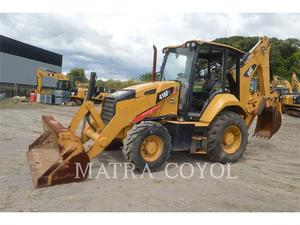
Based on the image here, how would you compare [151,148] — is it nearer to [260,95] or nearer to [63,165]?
[63,165]

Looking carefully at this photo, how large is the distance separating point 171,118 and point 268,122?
10.2 feet

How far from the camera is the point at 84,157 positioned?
5625 mm

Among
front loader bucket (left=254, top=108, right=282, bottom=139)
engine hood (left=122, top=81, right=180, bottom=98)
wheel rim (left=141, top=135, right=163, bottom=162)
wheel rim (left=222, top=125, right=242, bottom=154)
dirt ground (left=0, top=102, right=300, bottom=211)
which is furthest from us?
front loader bucket (left=254, top=108, right=282, bottom=139)

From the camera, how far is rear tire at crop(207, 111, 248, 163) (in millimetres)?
7082

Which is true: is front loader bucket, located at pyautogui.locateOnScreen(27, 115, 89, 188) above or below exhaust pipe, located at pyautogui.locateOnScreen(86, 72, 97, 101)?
below

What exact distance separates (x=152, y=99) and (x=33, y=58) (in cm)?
4665

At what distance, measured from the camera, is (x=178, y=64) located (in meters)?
7.55

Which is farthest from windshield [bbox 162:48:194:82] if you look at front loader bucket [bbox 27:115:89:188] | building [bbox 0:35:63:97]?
building [bbox 0:35:63:97]

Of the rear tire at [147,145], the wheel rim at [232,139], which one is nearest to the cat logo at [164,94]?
the rear tire at [147,145]

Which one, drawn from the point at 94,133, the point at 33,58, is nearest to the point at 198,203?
the point at 94,133

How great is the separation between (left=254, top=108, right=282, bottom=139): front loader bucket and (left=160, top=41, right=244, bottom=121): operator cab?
1209 millimetres

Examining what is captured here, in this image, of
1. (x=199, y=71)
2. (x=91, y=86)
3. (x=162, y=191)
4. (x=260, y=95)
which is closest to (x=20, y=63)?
(x=260, y=95)

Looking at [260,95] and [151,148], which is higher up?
[260,95]

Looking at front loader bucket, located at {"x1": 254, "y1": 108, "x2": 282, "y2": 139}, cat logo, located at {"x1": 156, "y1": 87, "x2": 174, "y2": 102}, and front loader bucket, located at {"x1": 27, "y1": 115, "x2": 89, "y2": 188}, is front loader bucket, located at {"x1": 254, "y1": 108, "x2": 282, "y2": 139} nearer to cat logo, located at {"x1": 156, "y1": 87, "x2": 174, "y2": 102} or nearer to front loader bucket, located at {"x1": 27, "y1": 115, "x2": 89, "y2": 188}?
cat logo, located at {"x1": 156, "y1": 87, "x2": 174, "y2": 102}
